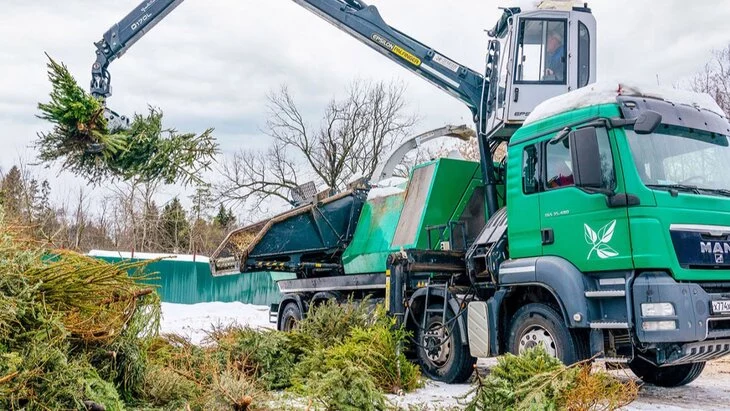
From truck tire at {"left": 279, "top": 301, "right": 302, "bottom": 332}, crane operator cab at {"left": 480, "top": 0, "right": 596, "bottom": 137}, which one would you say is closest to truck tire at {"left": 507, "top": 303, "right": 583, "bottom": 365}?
crane operator cab at {"left": 480, "top": 0, "right": 596, "bottom": 137}

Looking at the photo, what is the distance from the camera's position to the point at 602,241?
5844 mm

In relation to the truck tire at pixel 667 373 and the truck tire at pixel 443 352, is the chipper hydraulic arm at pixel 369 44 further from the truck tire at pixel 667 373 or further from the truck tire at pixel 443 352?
the truck tire at pixel 667 373

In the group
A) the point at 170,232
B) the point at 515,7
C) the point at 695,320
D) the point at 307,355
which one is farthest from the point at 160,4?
the point at 170,232

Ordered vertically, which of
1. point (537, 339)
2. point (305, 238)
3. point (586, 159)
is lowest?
point (537, 339)

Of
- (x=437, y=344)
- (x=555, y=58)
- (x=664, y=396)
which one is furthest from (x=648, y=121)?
(x=437, y=344)

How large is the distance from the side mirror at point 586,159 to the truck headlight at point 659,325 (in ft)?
4.21

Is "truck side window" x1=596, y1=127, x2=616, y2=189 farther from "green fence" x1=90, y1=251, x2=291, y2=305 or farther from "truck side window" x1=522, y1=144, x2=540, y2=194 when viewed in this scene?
"green fence" x1=90, y1=251, x2=291, y2=305

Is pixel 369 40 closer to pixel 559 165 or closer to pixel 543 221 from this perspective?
pixel 559 165

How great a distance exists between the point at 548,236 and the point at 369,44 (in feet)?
18.2

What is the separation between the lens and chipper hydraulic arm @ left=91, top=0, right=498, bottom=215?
32.6 feet

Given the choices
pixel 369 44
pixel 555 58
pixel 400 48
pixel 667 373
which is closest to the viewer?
pixel 667 373

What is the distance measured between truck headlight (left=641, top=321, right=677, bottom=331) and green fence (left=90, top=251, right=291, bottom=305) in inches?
801

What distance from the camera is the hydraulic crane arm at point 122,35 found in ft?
31.7

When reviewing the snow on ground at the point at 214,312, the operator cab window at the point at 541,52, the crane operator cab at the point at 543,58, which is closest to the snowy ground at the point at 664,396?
the crane operator cab at the point at 543,58
